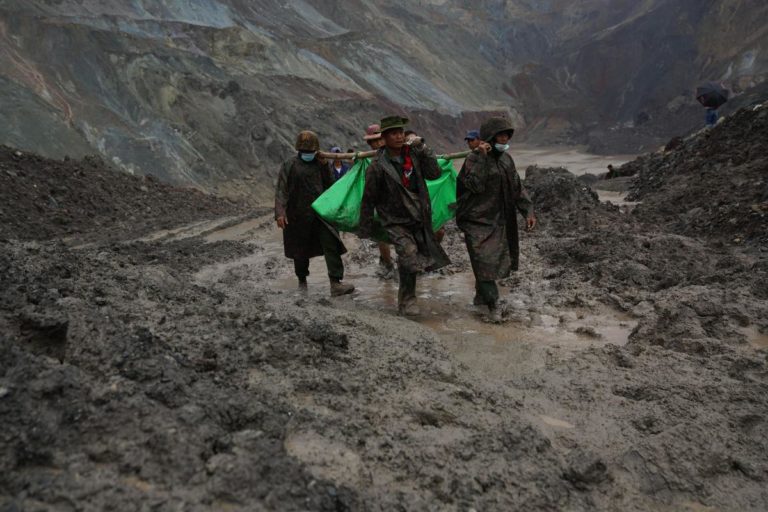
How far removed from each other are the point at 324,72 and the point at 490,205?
27.5 meters

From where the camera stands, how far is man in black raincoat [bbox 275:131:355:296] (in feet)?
19.1

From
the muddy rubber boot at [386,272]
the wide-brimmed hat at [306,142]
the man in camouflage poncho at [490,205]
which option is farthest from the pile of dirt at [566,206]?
the wide-brimmed hat at [306,142]

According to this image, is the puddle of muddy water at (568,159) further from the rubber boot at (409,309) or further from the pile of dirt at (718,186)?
the rubber boot at (409,309)

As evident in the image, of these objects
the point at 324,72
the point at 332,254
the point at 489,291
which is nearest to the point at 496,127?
the point at 489,291

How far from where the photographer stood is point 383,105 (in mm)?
30500

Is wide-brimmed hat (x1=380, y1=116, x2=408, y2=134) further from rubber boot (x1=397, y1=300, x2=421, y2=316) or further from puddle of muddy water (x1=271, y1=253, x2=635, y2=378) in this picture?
puddle of muddy water (x1=271, y1=253, x2=635, y2=378)

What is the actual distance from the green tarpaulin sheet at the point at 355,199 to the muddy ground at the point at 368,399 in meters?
0.80

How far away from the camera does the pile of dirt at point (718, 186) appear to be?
711 centimetres

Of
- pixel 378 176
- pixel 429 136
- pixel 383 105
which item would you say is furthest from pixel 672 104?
pixel 378 176

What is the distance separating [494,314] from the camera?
495 centimetres

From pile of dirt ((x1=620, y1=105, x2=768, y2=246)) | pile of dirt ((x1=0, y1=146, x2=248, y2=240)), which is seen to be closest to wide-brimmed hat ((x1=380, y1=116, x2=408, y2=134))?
pile of dirt ((x1=620, y1=105, x2=768, y2=246))

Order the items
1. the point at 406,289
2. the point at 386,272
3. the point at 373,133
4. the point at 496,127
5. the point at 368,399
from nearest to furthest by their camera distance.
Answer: the point at 368,399 < the point at 496,127 < the point at 406,289 < the point at 373,133 < the point at 386,272

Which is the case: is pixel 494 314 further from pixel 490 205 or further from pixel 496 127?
pixel 496 127

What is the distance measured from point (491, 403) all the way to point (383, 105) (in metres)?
28.7
